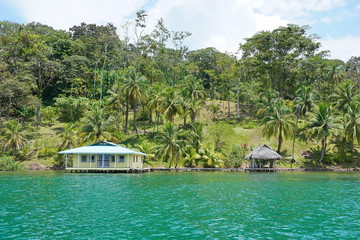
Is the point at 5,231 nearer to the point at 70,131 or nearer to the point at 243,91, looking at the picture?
the point at 70,131

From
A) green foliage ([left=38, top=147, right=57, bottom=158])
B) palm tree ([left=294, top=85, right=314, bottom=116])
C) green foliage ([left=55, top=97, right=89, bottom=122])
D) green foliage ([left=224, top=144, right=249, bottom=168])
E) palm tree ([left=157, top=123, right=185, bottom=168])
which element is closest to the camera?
palm tree ([left=157, top=123, right=185, bottom=168])

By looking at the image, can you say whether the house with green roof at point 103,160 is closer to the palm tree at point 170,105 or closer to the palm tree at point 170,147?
the palm tree at point 170,147

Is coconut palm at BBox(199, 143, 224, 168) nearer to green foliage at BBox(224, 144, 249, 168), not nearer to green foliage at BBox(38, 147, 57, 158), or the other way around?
green foliage at BBox(224, 144, 249, 168)

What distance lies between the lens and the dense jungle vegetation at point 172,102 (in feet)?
182

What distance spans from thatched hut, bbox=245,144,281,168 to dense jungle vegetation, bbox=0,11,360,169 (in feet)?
10.4

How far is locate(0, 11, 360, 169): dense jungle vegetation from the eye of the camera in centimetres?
5562

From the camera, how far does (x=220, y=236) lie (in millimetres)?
13453

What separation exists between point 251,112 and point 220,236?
67.7m

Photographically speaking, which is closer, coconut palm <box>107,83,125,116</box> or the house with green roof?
the house with green roof

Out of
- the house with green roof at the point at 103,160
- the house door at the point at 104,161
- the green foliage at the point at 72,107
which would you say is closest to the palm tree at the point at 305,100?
the house with green roof at the point at 103,160

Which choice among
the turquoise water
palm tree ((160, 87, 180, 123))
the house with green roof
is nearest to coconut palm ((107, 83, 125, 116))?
palm tree ((160, 87, 180, 123))

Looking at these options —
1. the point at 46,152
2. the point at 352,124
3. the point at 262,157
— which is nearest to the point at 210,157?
the point at 262,157

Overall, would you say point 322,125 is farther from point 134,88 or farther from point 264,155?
point 134,88

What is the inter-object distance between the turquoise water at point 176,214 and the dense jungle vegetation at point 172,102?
1153 inches
